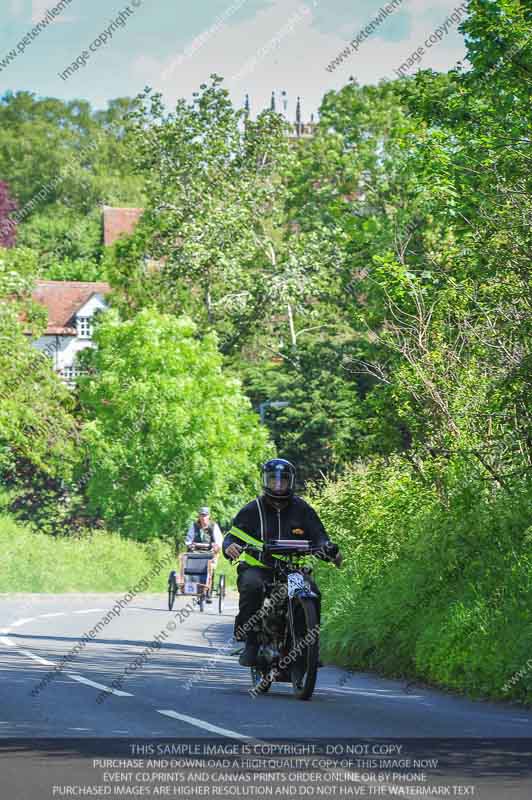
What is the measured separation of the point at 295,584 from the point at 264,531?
26.3 inches

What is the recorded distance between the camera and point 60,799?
312 inches

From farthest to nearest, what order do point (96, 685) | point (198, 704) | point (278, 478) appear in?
point (96, 685) < point (278, 478) < point (198, 704)

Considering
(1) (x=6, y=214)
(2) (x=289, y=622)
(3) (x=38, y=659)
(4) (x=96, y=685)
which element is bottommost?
(4) (x=96, y=685)

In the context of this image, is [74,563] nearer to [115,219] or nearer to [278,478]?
[278,478]

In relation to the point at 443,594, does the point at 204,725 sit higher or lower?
lower

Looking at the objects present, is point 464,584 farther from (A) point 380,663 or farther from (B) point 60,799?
(B) point 60,799

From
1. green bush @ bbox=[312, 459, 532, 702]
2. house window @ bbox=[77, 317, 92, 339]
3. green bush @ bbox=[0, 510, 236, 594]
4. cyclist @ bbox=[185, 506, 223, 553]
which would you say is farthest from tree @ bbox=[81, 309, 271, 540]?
green bush @ bbox=[312, 459, 532, 702]

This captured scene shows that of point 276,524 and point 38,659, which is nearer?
point 276,524

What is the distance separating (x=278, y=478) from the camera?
13812mm

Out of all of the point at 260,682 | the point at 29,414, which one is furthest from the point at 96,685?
the point at 29,414

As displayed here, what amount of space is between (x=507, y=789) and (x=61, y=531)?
58233 mm

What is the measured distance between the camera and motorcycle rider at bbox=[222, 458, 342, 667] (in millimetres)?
13828

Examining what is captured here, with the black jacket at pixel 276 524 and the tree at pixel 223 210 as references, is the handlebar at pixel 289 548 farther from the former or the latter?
the tree at pixel 223 210

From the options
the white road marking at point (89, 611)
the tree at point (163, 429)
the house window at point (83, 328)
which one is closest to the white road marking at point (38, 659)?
the white road marking at point (89, 611)
